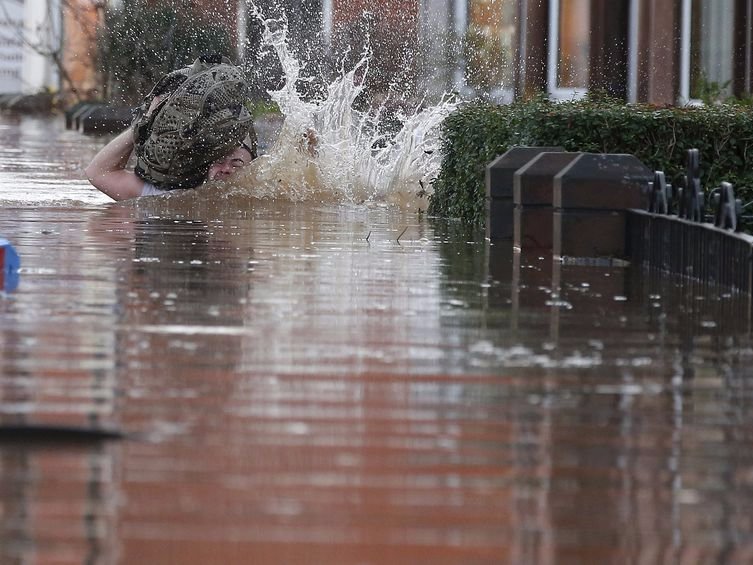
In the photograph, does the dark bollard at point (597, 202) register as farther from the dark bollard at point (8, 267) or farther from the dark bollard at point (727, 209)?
the dark bollard at point (8, 267)

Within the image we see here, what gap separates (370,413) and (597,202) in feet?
18.2

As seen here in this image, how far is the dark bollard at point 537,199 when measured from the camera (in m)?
12.1

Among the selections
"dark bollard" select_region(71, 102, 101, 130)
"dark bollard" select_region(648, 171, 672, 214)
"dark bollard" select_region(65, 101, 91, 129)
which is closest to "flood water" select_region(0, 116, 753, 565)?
"dark bollard" select_region(648, 171, 672, 214)

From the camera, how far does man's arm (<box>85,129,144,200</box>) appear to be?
650 inches

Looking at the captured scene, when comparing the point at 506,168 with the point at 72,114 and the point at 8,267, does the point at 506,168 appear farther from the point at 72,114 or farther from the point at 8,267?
the point at 72,114

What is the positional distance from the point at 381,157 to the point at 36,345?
34.2ft

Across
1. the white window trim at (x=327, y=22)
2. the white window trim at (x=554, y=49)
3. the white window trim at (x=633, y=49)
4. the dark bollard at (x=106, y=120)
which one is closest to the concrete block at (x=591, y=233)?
the white window trim at (x=633, y=49)

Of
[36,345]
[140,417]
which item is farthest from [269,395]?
[36,345]

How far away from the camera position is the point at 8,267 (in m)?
9.59

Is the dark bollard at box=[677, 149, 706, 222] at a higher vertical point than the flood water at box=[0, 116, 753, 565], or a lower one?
higher

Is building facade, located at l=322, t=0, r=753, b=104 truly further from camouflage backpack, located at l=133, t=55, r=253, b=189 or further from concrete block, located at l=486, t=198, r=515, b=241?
concrete block, located at l=486, t=198, r=515, b=241

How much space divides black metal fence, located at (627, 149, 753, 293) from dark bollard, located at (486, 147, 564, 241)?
1.52 meters

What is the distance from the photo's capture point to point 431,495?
16.7 feet

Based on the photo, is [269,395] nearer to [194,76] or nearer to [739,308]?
[739,308]
